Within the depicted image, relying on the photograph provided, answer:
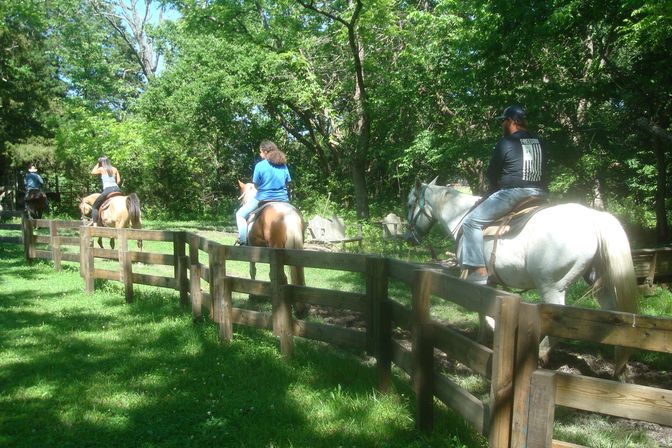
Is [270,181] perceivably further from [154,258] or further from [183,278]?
[154,258]

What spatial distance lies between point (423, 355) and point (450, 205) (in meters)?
4.06

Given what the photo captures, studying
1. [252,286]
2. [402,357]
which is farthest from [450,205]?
[402,357]

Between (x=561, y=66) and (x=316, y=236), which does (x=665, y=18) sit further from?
(x=316, y=236)

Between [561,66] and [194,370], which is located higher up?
[561,66]

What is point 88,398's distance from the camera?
5176 mm

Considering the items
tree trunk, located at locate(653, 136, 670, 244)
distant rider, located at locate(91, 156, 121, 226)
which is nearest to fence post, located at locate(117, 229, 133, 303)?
distant rider, located at locate(91, 156, 121, 226)

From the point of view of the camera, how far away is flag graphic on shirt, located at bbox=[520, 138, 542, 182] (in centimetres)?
637

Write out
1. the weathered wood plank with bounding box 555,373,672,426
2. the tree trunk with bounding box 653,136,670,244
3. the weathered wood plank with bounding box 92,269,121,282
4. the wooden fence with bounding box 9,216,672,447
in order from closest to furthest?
the weathered wood plank with bounding box 555,373,672,426 → the wooden fence with bounding box 9,216,672,447 → the weathered wood plank with bounding box 92,269,121,282 → the tree trunk with bounding box 653,136,670,244

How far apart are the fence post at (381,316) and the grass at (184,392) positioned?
0.60ft

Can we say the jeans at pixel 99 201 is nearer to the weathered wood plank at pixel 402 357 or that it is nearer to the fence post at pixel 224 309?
the fence post at pixel 224 309

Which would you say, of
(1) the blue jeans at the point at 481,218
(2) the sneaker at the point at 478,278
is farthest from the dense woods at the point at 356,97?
(2) the sneaker at the point at 478,278

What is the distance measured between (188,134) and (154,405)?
86.2ft

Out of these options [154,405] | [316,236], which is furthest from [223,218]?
[154,405]

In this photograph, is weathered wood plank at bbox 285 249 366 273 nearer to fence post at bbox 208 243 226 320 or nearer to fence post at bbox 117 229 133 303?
fence post at bbox 208 243 226 320
